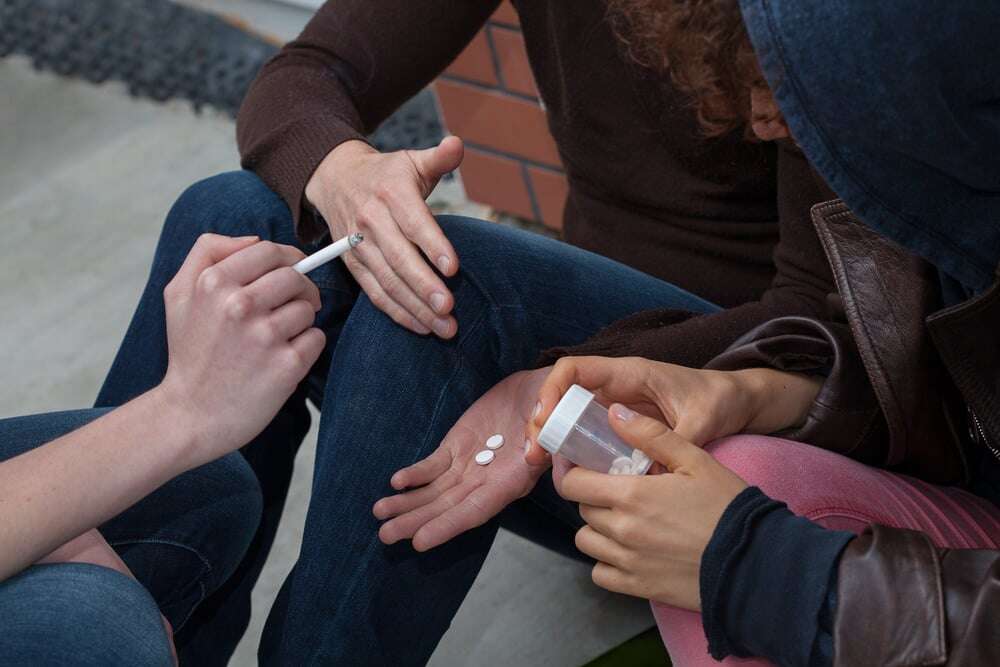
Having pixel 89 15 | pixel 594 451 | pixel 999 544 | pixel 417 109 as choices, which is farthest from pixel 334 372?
pixel 89 15

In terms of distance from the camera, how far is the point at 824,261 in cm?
104

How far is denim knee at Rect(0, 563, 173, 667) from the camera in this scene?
2.60ft

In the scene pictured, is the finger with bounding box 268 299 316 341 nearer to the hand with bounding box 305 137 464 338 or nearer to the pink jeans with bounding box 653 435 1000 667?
the hand with bounding box 305 137 464 338

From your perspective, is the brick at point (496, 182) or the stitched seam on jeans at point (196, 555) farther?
the brick at point (496, 182)

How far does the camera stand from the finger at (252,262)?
3.09 feet

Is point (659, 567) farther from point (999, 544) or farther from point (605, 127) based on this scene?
point (605, 127)

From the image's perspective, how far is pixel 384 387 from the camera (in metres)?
1.01

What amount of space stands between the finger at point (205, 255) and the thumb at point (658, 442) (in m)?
0.36

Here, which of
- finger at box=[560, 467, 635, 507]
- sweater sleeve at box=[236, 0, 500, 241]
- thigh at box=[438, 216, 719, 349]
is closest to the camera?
finger at box=[560, 467, 635, 507]

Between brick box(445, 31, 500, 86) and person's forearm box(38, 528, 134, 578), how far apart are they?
97 cm

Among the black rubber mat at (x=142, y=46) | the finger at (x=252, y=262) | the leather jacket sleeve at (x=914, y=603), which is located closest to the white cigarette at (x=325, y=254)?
the finger at (x=252, y=262)

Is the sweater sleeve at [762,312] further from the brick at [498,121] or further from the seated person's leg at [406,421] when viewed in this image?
the brick at [498,121]

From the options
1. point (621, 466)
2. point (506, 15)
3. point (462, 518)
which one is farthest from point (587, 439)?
point (506, 15)

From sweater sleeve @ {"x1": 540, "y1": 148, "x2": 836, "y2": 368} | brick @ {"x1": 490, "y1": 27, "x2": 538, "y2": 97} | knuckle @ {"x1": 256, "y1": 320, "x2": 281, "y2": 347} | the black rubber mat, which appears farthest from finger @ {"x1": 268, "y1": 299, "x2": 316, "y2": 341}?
the black rubber mat
